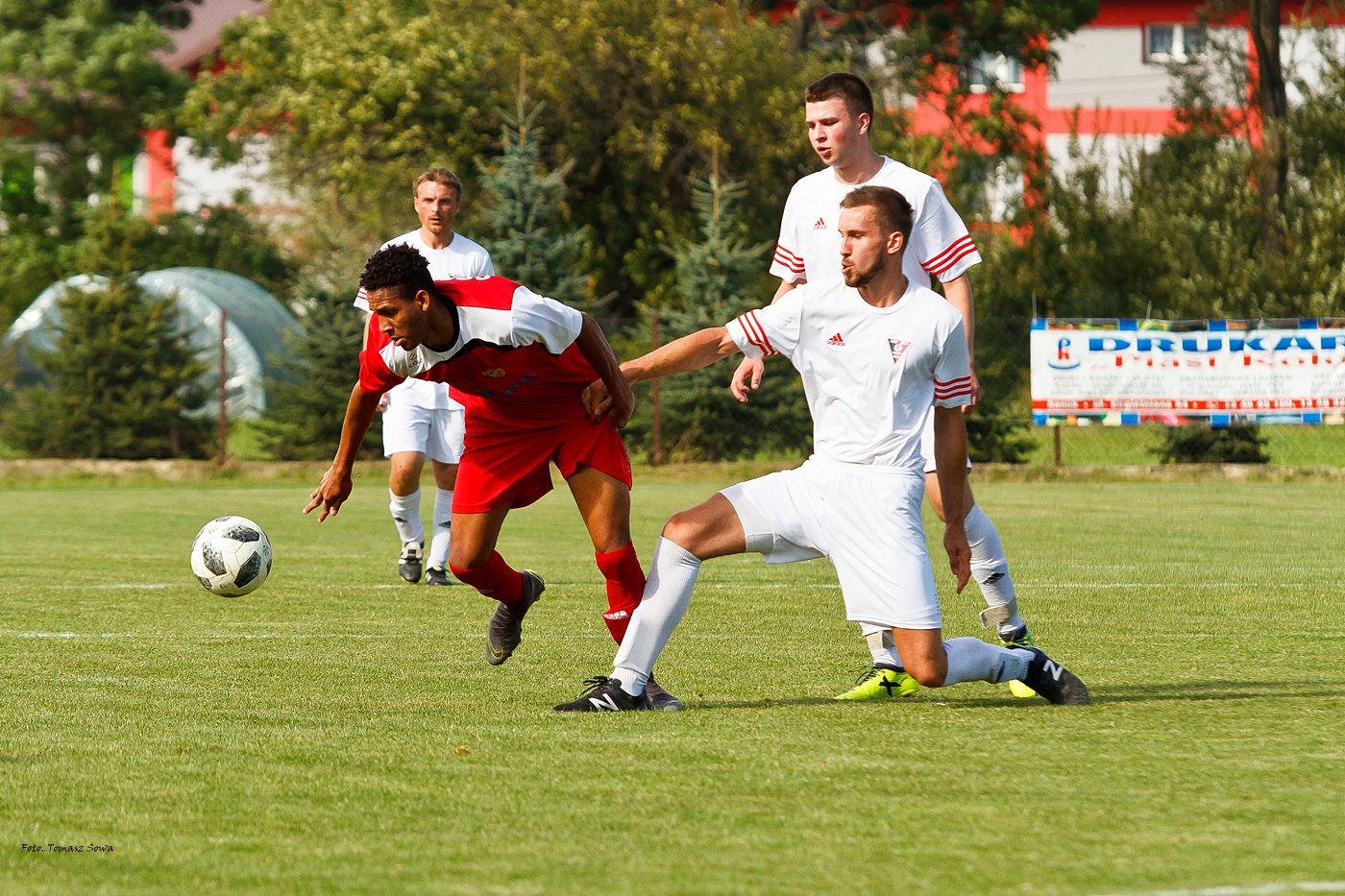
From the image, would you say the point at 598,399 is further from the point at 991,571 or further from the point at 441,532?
the point at 441,532

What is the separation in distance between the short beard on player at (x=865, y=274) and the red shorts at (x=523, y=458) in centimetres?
121

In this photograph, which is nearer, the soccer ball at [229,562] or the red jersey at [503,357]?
the red jersey at [503,357]

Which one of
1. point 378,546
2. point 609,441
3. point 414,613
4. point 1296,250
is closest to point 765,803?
point 609,441

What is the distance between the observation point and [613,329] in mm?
21844

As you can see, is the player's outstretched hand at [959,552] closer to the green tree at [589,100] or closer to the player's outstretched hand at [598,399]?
the player's outstretched hand at [598,399]

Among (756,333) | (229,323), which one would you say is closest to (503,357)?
(756,333)

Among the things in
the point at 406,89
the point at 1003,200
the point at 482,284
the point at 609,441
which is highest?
the point at 406,89

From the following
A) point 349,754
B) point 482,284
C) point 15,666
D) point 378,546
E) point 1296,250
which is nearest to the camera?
point 349,754

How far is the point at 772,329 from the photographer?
5418 millimetres

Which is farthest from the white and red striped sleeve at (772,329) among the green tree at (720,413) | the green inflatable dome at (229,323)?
the green inflatable dome at (229,323)

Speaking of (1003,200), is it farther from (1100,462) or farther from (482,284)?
(482,284)

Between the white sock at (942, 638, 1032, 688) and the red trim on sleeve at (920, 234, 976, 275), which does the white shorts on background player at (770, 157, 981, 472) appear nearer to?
the red trim on sleeve at (920, 234, 976, 275)

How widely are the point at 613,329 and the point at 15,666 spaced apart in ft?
51.3

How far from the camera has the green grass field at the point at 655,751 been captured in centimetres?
351
